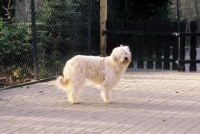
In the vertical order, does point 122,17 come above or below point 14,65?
above

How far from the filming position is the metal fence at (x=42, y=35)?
1182 cm

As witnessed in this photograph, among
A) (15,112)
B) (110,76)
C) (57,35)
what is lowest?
(15,112)

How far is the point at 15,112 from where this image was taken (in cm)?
820

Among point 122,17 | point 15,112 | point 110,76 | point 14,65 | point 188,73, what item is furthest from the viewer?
point 122,17

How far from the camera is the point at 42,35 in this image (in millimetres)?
12469

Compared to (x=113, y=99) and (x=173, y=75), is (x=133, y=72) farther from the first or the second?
(x=113, y=99)

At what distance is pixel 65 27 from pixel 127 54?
526 centimetres

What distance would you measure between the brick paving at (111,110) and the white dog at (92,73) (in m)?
0.29

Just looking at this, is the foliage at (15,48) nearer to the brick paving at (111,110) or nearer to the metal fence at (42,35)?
the metal fence at (42,35)

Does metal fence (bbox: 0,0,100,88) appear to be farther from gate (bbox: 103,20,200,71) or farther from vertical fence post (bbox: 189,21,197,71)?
vertical fence post (bbox: 189,21,197,71)

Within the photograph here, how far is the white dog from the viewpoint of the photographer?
8805 millimetres

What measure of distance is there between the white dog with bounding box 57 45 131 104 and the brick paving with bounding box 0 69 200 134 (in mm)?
289

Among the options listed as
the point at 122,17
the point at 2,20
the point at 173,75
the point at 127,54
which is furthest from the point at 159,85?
the point at 122,17

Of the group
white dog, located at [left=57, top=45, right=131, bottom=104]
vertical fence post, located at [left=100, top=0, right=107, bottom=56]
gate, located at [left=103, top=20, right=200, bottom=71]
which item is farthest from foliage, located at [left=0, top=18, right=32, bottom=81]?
white dog, located at [left=57, top=45, right=131, bottom=104]
